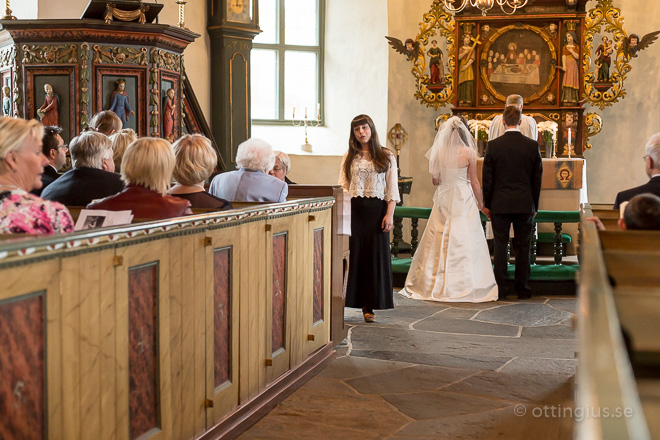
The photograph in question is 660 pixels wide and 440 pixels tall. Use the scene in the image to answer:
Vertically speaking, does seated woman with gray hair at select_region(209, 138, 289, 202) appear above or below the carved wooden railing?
above

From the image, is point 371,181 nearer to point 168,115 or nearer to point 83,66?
point 168,115

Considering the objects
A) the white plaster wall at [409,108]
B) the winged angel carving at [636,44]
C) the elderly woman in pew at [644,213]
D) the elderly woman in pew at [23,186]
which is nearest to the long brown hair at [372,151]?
the elderly woman in pew at [644,213]

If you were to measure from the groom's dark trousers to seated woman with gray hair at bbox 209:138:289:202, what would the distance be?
11.1 ft

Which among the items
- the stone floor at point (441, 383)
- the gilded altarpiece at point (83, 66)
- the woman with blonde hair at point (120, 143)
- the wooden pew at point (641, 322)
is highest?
the gilded altarpiece at point (83, 66)

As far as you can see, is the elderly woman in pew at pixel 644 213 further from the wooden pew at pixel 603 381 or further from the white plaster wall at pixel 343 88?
the white plaster wall at pixel 343 88

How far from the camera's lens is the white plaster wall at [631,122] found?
13.4m

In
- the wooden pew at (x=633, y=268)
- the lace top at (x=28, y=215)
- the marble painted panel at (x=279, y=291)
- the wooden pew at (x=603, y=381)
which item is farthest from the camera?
the marble painted panel at (x=279, y=291)

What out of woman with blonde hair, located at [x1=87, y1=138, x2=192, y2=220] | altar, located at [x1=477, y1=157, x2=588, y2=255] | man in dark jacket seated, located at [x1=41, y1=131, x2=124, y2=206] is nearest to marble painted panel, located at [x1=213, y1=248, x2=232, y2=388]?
woman with blonde hair, located at [x1=87, y1=138, x2=192, y2=220]

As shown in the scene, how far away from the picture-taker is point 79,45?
858 centimetres

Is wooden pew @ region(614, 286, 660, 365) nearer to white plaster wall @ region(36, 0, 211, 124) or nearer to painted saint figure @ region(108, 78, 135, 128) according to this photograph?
painted saint figure @ region(108, 78, 135, 128)

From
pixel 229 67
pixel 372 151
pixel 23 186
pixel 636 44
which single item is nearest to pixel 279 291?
pixel 23 186

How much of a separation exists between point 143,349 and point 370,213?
3.87 meters

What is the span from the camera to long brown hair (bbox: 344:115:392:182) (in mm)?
6660

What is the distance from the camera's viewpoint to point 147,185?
3.75 meters
